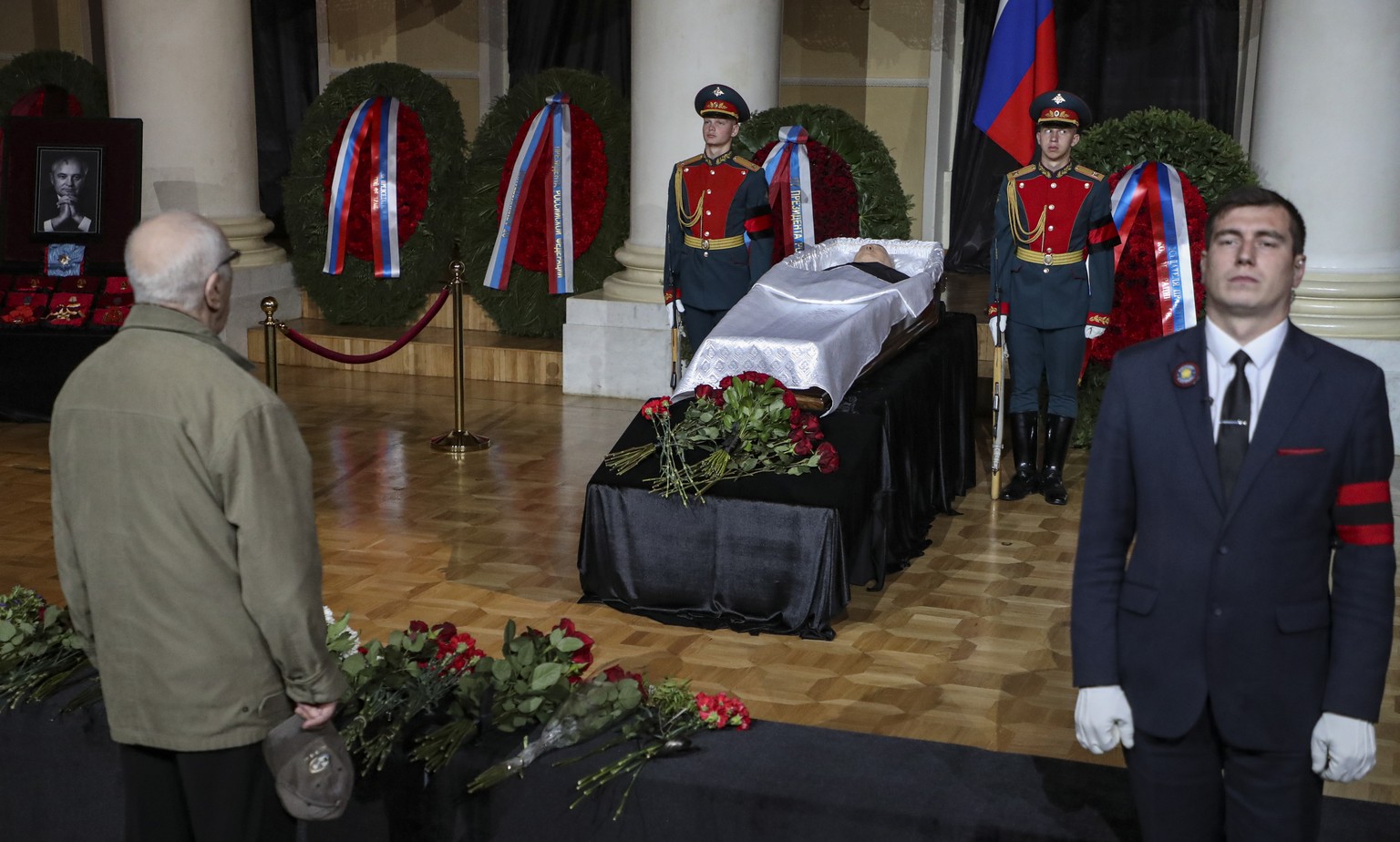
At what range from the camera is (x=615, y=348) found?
8.80 metres

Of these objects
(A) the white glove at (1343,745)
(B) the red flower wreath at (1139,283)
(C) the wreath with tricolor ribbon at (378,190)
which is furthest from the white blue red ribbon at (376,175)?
(A) the white glove at (1343,745)

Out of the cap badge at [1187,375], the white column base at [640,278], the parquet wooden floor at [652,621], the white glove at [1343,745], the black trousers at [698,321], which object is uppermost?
the cap badge at [1187,375]

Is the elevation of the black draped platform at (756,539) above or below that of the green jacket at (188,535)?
below

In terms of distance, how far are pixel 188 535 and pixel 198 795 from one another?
469 mm

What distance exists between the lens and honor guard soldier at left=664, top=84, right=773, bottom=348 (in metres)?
6.99

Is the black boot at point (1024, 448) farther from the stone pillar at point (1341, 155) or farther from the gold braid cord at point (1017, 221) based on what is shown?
the stone pillar at point (1341, 155)

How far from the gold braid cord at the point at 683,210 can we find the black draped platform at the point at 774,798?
13.7 feet

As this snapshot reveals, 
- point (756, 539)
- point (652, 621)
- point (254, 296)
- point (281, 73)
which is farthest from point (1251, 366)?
point (281, 73)

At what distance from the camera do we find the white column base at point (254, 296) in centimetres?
977

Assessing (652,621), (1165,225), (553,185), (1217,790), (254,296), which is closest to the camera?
(1217,790)

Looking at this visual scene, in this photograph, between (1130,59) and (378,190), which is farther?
(1130,59)

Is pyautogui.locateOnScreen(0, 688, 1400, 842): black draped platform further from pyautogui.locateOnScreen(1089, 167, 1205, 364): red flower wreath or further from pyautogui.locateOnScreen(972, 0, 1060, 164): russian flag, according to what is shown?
pyautogui.locateOnScreen(972, 0, 1060, 164): russian flag

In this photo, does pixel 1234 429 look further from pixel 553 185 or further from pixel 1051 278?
pixel 553 185

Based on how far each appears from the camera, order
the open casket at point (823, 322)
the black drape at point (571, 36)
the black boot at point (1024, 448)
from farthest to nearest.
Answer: the black drape at point (571, 36), the black boot at point (1024, 448), the open casket at point (823, 322)
